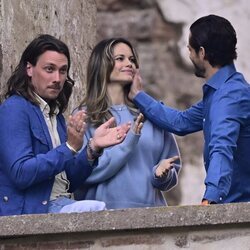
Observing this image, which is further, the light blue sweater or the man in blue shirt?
the light blue sweater

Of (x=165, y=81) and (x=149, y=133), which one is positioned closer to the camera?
(x=149, y=133)

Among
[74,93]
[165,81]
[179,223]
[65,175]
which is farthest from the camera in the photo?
[165,81]

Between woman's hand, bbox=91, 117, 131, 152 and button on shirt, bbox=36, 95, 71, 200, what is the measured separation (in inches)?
7.7

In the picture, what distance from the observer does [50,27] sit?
38.9 feet

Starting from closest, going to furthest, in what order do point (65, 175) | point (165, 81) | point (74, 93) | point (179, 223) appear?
point (179, 223) → point (65, 175) → point (74, 93) → point (165, 81)

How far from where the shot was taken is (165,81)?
13.9 metres

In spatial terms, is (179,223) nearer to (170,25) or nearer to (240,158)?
(240,158)

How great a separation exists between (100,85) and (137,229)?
1.00 metres

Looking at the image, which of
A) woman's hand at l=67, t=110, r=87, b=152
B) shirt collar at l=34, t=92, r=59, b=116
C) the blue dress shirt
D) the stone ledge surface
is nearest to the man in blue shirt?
the blue dress shirt

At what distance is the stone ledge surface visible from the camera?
377 inches

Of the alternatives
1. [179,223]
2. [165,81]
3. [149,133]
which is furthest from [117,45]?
[165,81]

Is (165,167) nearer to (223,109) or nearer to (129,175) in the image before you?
(129,175)

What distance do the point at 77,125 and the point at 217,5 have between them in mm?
4096

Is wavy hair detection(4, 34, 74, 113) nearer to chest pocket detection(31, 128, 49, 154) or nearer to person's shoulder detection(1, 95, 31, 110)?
person's shoulder detection(1, 95, 31, 110)
